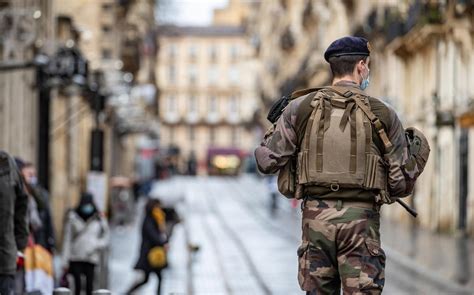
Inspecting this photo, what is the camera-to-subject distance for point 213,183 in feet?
261

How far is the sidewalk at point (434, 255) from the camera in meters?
19.9

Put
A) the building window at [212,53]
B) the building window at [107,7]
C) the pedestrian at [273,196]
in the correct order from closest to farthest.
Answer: the building window at [107,7] → the pedestrian at [273,196] → the building window at [212,53]

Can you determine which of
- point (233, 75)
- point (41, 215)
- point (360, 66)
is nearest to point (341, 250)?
point (360, 66)

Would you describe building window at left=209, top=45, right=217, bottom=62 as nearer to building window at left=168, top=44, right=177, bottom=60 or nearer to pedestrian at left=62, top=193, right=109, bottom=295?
building window at left=168, top=44, right=177, bottom=60

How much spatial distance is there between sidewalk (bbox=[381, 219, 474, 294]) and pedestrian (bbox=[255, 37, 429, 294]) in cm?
1165

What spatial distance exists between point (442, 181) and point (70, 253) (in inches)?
956

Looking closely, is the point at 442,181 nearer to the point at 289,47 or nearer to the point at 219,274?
the point at 219,274

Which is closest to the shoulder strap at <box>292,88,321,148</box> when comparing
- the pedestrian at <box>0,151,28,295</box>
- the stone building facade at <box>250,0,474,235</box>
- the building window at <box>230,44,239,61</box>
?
the pedestrian at <box>0,151,28,295</box>

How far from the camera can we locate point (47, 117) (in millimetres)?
26453

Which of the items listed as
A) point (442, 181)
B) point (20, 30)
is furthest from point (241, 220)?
point (20, 30)

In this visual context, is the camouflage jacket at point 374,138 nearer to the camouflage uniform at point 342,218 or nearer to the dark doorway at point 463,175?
the camouflage uniform at point 342,218

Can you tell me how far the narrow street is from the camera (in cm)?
1914

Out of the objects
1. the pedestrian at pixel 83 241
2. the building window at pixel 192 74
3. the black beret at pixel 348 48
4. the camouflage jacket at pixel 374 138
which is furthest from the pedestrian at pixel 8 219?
the building window at pixel 192 74

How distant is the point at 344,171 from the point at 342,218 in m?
0.22
